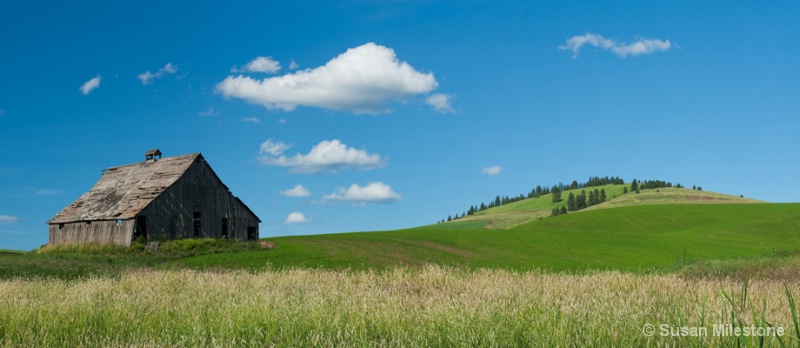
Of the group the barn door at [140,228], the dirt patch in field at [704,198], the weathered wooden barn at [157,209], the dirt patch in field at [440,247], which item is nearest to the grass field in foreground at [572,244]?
the dirt patch in field at [440,247]

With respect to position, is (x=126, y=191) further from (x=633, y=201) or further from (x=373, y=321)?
(x=633, y=201)

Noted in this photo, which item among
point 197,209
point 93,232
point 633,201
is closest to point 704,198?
point 633,201

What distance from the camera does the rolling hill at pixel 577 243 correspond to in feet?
125

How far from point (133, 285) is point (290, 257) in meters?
26.4

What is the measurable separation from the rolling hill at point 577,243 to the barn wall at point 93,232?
7.59m

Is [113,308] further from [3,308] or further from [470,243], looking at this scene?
[470,243]

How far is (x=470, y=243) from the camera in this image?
177ft

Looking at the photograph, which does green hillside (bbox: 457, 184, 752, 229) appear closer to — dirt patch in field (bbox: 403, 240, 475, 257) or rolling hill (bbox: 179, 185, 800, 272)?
rolling hill (bbox: 179, 185, 800, 272)

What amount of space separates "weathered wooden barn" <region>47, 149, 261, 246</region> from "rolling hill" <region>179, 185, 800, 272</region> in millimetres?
5463

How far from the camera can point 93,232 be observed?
45.8 m

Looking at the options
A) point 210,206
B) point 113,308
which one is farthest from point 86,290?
point 210,206

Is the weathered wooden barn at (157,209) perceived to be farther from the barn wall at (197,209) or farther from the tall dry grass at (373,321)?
the tall dry grass at (373,321)

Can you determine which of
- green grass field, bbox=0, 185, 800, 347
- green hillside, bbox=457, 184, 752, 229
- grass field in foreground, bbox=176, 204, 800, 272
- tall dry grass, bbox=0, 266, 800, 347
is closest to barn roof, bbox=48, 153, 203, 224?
green grass field, bbox=0, 185, 800, 347

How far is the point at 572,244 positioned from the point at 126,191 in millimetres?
39876
